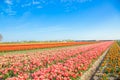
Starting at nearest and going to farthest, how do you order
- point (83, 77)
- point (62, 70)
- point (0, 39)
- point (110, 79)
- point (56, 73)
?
point (56, 73), point (62, 70), point (110, 79), point (83, 77), point (0, 39)

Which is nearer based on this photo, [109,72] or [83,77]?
[83,77]

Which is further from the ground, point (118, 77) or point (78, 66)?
point (78, 66)

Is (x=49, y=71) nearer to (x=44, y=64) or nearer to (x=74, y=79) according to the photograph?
(x=74, y=79)

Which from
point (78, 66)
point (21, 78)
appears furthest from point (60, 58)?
point (21, 78)

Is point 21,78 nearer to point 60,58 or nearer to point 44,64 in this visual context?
point 44,64

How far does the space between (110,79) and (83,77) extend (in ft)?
4.58

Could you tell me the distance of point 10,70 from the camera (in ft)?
26.2

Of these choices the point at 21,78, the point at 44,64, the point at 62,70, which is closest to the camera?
the point at 21,78

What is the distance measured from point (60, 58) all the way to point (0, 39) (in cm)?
8135

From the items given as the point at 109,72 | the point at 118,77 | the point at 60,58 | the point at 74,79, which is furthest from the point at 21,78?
the point at 60,58

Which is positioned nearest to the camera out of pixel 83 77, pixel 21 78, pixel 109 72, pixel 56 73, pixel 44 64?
pixel 21 78

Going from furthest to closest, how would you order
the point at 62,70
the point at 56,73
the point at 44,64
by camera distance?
the point at 44,64 → the point at 62,70 → the point at 56,73

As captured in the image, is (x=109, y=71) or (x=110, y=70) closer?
(x=109, y=71)

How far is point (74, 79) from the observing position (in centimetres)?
711
